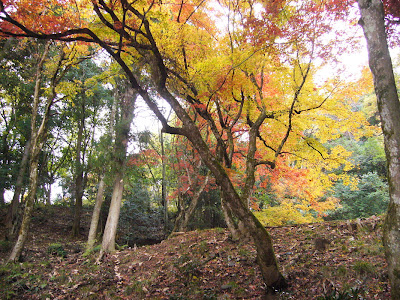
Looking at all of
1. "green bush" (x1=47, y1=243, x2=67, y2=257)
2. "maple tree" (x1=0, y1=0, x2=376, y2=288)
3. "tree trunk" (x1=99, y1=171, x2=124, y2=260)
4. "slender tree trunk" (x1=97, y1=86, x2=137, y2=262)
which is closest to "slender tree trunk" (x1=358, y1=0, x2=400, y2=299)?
"maple tree" (x1=0, y1=0, x2=376, y2=288)

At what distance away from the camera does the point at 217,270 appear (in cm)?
512

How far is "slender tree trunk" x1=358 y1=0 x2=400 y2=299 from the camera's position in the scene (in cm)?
241

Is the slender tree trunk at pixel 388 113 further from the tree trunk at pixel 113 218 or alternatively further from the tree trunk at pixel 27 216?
the tree trunk at pixel 113 218

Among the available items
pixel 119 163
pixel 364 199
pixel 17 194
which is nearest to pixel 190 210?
pixel 119 163

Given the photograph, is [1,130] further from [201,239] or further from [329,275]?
[329,275]

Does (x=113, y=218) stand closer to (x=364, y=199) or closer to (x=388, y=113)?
(x=388, y=113)

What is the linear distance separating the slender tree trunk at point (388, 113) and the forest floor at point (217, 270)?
3.16 ft

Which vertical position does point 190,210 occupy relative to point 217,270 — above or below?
above

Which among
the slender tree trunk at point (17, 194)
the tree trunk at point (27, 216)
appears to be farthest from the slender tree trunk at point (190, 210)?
the slender tree trunk at point (17, 194)

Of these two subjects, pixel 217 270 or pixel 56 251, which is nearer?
pixel 217 270

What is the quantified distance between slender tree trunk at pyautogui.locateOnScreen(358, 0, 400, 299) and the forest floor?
0.96m

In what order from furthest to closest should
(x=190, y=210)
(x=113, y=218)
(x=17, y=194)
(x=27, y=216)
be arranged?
1. (x=17, y=194)
2. (x=190, y=210)
3. (x=113, y=218)
4. (x=27, y=216)

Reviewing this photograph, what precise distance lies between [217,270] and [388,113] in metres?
4.32

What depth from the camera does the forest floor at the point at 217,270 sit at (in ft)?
12.3
